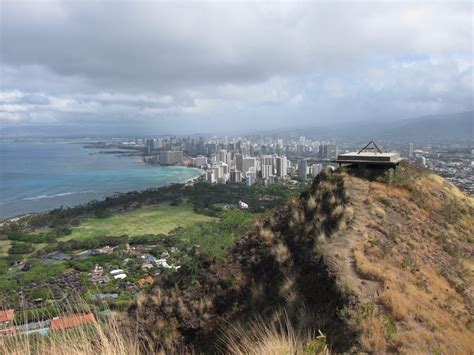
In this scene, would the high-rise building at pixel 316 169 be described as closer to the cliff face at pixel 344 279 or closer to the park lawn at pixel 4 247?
the park lawn at pixel 4 247

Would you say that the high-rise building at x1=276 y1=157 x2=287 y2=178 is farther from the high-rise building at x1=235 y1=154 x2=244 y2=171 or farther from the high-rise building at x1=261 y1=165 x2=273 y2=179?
the high-rise building at x1=235 y1=154 x2=244 y2=171

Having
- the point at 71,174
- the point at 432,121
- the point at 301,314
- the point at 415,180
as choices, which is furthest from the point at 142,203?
the point at 432,121

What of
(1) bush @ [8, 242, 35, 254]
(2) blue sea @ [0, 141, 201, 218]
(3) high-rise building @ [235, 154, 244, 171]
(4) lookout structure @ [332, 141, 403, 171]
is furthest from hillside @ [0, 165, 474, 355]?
(3) high-rise building @ [235, 154, 244, 171]

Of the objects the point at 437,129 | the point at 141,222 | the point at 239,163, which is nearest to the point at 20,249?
the point at 141,222

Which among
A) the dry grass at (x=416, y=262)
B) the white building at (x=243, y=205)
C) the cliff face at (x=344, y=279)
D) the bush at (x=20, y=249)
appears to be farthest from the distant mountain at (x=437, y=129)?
the cliff face at (x=344, y=279)

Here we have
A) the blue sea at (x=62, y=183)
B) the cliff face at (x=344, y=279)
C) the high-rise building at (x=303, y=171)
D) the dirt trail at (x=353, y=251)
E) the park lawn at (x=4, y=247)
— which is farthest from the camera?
the high-rise building at (x=303, y=171)

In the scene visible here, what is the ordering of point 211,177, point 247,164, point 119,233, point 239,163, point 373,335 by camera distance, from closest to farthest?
point 373,335, point 119,233, point 211,177, point 247,164, point 239,163

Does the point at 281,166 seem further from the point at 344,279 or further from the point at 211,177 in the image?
the point at 344,279
